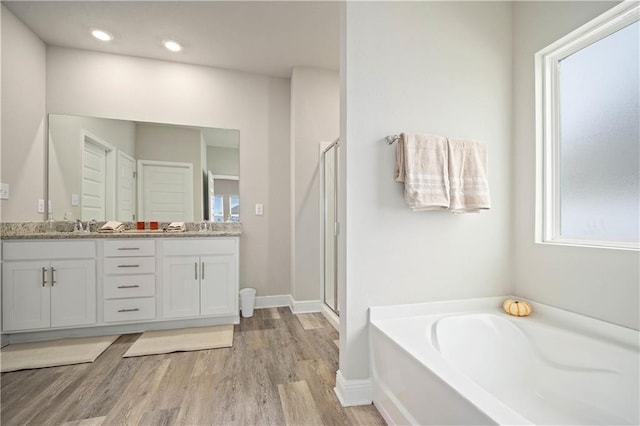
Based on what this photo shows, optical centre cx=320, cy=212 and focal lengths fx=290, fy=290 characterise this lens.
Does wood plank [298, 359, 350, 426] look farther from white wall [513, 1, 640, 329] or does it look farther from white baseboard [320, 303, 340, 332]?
white wall [513, 1, 640, 329]

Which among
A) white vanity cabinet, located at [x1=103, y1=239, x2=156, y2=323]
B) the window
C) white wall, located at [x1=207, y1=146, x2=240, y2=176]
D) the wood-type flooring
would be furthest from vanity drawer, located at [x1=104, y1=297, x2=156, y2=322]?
the window

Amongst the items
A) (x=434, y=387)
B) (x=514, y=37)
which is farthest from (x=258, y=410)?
(x=514, y=37)

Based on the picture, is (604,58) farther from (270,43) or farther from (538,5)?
(270,43)

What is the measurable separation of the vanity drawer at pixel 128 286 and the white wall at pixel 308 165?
1.37m

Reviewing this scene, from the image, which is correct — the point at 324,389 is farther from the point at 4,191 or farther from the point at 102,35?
the point at 102,35

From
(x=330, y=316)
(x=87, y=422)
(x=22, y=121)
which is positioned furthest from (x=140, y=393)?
(x=22, y=121)

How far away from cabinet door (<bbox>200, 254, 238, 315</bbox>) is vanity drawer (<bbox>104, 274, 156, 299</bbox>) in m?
0.42

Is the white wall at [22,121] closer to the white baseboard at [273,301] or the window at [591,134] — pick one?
the white baseboard at [273,301]

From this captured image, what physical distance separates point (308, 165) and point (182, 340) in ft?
6.63

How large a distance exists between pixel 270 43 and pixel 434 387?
2945 millimetres

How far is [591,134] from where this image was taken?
5.22 feet

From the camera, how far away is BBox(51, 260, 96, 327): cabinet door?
2338mm

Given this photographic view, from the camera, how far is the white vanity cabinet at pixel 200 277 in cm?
259

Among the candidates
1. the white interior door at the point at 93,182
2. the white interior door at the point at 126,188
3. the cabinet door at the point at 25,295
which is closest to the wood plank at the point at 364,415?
the cabinet door at the point at 25,295
